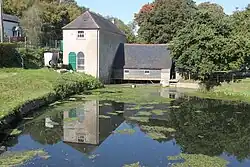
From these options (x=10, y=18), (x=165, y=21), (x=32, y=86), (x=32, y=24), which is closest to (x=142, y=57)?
(x=165, y=21)

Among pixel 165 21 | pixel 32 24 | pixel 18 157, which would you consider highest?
pixel 165 21

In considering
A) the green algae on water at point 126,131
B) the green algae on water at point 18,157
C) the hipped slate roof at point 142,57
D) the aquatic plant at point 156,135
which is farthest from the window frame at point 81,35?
the green algae on water at point 18,157

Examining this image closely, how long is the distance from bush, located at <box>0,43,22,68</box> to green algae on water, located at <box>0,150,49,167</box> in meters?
17.3

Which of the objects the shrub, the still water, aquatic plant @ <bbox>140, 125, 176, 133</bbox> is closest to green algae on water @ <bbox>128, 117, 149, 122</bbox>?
the still water

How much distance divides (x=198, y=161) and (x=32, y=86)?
13.3 metres

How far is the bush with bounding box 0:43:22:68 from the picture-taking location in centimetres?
2677

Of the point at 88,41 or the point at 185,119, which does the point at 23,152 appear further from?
the point at 88,41

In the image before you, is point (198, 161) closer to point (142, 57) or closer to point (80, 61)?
point (80, 61)

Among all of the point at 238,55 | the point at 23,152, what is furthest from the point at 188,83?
the point at 23,152

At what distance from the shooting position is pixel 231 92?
87.8 ft

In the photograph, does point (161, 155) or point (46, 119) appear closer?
point (161, 155)

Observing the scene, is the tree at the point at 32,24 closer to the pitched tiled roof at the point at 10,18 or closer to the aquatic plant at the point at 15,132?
the pitched tiled roof at the point at 10,18

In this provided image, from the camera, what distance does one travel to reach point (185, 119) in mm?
17516

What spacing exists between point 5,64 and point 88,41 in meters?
7.79
